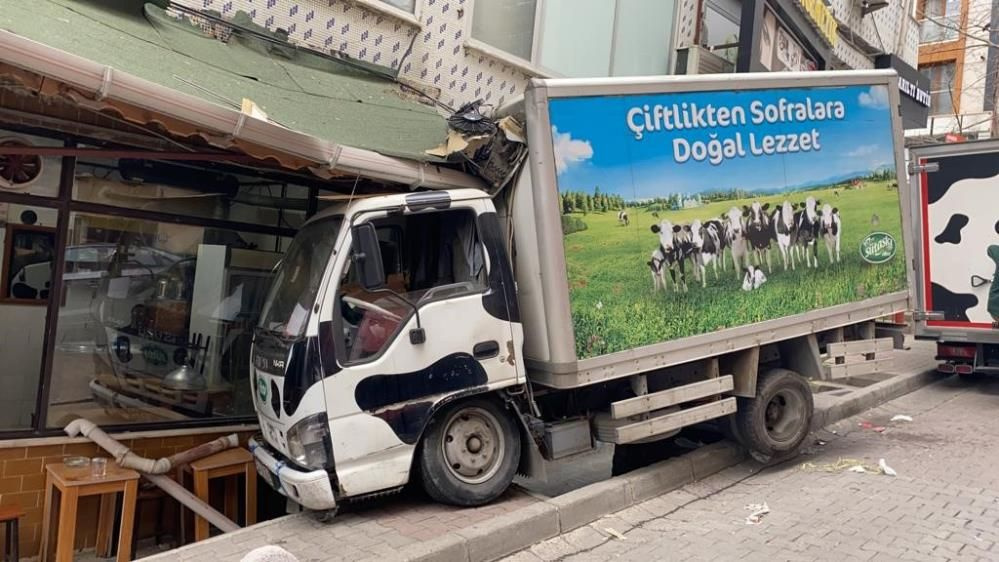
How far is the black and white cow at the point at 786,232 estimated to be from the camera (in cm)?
594

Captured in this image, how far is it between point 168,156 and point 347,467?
8.94ft

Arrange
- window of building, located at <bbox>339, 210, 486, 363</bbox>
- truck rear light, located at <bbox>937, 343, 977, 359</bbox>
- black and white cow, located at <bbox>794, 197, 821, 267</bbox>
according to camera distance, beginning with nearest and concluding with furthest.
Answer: window of building, located at <bbox>339, 210, 486, 363</bbox> → black and white cow, located at <bbox>794, 197, 821, 267</bbox> → truck rear light, located at <bbox>937, 343, 977, 359</bbox>

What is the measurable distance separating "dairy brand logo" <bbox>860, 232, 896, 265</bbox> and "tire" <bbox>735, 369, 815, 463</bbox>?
4.27ft

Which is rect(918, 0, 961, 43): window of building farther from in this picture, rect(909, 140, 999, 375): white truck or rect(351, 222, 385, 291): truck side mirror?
rect(351, 222, 385, 291): truck side mirror

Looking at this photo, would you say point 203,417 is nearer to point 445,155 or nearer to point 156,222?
point 156,222

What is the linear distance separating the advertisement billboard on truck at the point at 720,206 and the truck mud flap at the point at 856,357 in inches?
18.8

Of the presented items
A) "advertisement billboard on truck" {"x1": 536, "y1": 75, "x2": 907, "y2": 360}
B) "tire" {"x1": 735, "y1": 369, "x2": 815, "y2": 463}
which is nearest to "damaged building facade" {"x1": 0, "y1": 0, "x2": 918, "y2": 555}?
"advertisement billboard on truck" {"x1": 536, "y1": 75, "x2": 907, "y2": 360}

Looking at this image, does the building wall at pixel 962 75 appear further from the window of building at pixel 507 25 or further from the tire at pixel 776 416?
the tire at pixel 776 416

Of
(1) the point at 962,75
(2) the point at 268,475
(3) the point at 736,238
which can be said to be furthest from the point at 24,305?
(1) the point at 962,75

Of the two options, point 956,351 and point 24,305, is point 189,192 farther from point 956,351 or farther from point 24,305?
point 956,351

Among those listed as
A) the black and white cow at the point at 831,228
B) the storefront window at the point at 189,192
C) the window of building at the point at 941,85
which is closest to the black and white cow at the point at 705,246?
the black and white cow at the point at 831,228

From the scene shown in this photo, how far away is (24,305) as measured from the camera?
5.80 m

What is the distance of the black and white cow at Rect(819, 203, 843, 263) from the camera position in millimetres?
6164

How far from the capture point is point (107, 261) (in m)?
6.06
